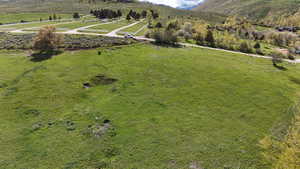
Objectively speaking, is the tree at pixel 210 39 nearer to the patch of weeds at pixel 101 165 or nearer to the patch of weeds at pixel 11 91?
the patch of weeds at pixel 101 165

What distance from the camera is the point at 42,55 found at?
5344cm

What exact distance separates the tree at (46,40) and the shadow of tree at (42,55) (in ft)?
5.45

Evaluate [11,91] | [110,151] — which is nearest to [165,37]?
[11,91]

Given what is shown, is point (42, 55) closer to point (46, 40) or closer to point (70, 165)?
point (46, 40)

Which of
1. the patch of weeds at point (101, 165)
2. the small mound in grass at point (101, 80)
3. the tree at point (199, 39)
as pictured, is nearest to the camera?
the patch of weeds at point (101, 165)

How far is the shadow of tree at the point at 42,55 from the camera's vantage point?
166ft

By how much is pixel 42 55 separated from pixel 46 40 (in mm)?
5908

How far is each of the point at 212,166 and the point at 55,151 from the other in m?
22.1

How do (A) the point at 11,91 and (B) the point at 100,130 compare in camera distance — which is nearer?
(B) the point at 100,130

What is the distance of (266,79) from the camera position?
4656 cm

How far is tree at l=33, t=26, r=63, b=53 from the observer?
54906 millimetres

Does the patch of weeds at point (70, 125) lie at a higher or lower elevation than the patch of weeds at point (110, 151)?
higher

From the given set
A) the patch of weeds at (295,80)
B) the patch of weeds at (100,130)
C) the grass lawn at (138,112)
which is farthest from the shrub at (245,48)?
the patch of weeds at (100,130)

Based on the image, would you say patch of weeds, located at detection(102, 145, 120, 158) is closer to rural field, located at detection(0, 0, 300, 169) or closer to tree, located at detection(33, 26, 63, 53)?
rural field, located at detection(0, 0, 300, 169)
